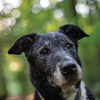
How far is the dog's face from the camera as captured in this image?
2133mm

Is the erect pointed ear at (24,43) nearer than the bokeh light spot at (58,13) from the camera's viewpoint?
Yes

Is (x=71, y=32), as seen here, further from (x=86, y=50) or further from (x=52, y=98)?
(x=86, y=50)

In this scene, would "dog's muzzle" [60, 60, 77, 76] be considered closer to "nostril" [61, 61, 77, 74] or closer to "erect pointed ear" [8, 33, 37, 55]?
"nostril" [61, 61, 77, 74]

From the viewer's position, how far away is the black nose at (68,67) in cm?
202

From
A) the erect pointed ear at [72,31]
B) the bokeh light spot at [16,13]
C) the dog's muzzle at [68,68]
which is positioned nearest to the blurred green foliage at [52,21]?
the bokeh light spot at [16,13]

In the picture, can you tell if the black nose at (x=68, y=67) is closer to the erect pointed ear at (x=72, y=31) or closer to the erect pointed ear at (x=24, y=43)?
the erect pointed ear at (x=72, y=31)

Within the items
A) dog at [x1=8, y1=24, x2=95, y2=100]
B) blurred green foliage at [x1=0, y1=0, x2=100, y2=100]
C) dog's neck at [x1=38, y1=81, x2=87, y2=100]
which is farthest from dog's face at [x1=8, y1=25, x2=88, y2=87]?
blurred green foliage at [x1=0, y1=0, x2=100, y2=100]

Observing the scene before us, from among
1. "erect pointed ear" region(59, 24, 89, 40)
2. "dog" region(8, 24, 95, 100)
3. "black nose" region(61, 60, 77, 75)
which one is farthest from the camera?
"erect pointed ear" region(59, 24, 89, 40)

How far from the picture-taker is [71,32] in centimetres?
345

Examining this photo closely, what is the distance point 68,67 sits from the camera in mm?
2023

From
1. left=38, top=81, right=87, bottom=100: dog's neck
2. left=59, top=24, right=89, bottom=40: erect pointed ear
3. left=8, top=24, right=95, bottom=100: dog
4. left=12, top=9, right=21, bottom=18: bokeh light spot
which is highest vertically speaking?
left=12, top=9, right=21, bottom=18: bokeh light spot

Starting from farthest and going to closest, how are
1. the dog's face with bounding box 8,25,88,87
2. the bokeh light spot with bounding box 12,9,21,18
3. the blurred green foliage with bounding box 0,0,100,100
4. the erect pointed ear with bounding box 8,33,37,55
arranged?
the bokeh light spot with bounding box 12,9,21,18 < the blurred green foliage with bounding box 0,0,100,100 < the erect pointed ear with bounding box 8,33,37,55 < the dog's face with bounding box 8,25,88,87

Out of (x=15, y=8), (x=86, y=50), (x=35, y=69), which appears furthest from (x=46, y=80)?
(x=15, y=8)

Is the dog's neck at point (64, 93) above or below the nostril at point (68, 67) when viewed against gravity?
below
